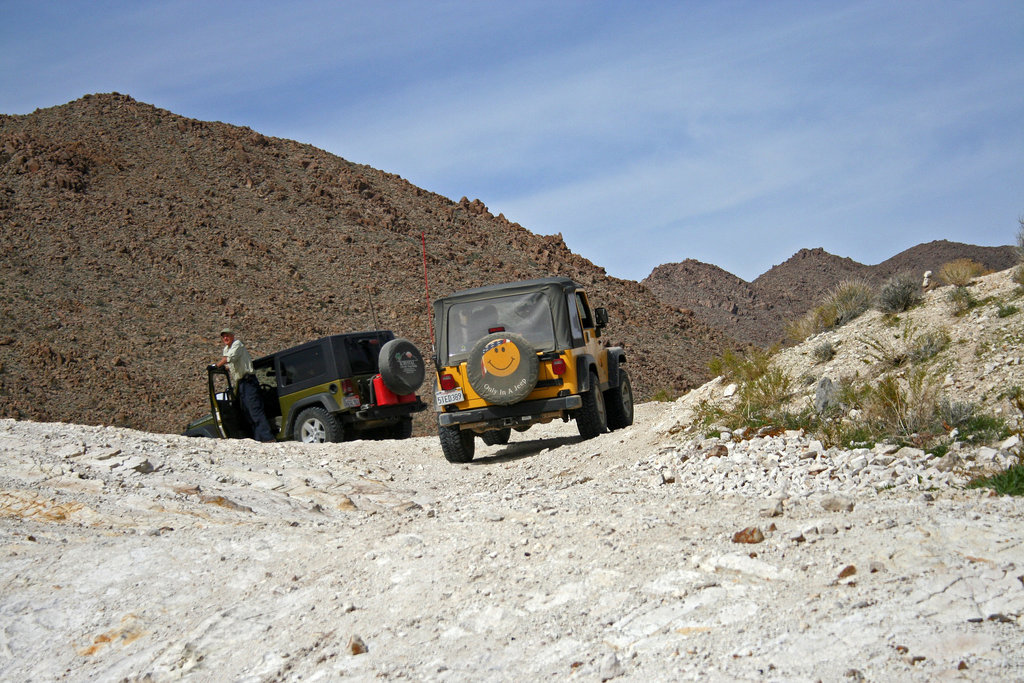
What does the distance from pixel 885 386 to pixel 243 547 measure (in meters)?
5.65

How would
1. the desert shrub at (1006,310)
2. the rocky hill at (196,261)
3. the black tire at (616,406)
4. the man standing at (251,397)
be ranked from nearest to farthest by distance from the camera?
the desert shrub at (1006,310) → the black tire at (616,406) → the man standing at (251,397) → the rocky hill at (196,261)

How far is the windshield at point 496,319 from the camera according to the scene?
1083 centimetres

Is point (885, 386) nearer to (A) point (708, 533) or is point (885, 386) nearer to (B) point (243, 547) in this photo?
(A) point (708, 533)

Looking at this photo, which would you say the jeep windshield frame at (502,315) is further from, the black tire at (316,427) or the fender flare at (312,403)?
the black tire at (316,427)

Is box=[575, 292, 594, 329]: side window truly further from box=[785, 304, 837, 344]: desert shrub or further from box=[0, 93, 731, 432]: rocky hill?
box=[0, 93, 731, 432]: rocky hill

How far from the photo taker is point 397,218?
42188 millimetres

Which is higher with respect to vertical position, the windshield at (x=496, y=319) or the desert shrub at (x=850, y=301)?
the windshield at (x=496, y=319)

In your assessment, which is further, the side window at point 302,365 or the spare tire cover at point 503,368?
the side window at point 302,365

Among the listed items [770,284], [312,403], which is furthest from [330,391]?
[770,284]

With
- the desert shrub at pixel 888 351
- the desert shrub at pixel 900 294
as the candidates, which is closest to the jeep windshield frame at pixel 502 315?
the desert shrub at pixel 888 351

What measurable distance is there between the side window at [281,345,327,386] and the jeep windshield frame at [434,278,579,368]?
3.27 meters

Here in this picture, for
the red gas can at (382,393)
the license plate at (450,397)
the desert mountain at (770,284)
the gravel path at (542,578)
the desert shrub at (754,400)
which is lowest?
the gravel path at (542,578)

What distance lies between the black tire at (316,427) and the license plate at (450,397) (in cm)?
326

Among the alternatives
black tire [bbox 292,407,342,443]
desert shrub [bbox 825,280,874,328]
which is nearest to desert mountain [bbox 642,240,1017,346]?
desert shrub [bbox 825,280,874,328]
